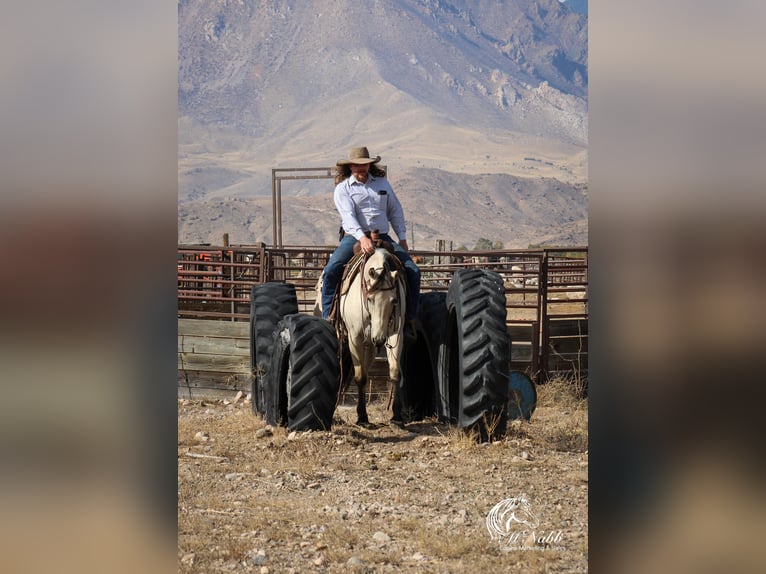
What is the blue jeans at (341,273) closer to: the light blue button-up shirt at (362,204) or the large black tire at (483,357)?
the light blue button-up shirt at (362,204)

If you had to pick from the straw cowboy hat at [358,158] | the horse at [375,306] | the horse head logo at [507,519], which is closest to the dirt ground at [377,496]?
the horse head logo at [507,519]

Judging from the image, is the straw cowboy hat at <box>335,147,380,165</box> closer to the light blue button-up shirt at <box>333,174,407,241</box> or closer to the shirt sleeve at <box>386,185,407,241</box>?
the light blue button-up shirt at <box>333,174,407,241</box>

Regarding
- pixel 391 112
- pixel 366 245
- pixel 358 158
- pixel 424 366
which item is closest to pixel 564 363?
pixel 424 366

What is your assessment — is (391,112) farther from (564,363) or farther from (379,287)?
(379,287)

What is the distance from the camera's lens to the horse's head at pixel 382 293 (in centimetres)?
703

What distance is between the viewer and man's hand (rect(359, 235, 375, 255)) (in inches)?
283

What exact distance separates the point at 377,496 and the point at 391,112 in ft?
330

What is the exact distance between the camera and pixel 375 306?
23.5 feet

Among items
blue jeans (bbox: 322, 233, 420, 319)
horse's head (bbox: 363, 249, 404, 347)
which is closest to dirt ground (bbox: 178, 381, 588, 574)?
horse's head (bbox: 363, 249, 404, 347)

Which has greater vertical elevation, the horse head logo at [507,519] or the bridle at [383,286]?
the bridle at [383,286]

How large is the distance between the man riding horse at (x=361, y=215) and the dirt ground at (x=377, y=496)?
1.21 metres

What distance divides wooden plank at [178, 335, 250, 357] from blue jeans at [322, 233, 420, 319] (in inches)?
113
